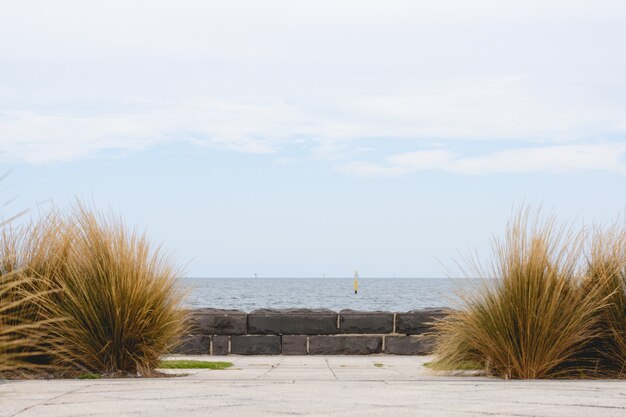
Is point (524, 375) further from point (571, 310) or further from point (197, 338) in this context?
point (197, 338)

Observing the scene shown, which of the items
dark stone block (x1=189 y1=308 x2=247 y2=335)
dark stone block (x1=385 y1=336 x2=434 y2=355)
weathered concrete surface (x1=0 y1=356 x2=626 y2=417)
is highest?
dark stone block (x1=189 y1=308 x2=247 y2=335)

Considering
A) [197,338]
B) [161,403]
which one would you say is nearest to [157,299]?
[161,403]

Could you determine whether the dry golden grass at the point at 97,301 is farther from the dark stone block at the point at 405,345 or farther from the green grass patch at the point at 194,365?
the dark stone block at the point at 405,345

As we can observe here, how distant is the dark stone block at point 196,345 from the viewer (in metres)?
11.2

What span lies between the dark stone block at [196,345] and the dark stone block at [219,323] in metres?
0.10

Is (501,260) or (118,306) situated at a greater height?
(501,260)

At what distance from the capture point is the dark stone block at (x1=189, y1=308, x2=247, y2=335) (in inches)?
441

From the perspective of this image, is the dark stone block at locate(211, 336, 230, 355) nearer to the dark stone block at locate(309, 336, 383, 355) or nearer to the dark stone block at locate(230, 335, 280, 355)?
the dark stone block at locate(230, 335, 280, 355)

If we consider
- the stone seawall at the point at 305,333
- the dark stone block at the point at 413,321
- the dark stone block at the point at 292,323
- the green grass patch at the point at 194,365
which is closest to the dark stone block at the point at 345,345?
the stone seawall at the point at 305,333

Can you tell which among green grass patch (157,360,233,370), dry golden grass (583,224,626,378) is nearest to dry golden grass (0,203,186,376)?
green grass patch (157,360,233,370)

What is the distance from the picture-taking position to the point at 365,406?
181 inches

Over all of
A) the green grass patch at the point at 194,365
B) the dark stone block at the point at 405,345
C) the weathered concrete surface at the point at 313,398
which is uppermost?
the weathered concrete surface at the point at 313,398

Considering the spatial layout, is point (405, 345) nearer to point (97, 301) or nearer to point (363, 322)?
point (363, 322)

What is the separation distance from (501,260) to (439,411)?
8.60 ft
